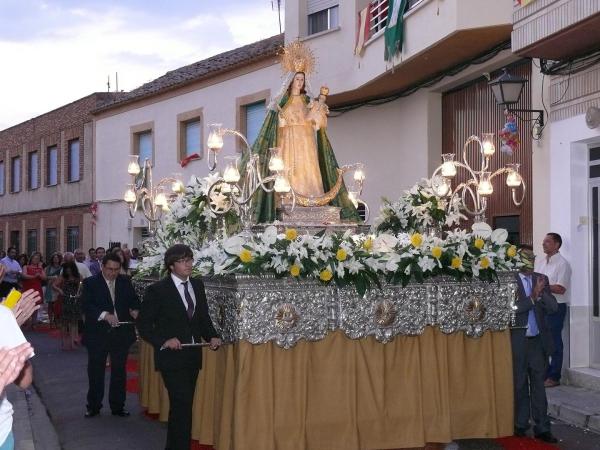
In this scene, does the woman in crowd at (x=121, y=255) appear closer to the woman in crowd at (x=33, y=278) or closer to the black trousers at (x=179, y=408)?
the black trousers at (x=179, y=408)

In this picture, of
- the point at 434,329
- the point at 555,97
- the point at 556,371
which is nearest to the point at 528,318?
A: the point at 434,329

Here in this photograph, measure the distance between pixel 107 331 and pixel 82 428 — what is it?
1.03 meters

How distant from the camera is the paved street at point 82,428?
7.73 m

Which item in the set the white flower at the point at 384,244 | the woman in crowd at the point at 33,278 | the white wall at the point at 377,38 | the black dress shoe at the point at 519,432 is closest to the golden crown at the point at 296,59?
the white wall at the point at 377,38

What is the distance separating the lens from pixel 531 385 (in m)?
7.70

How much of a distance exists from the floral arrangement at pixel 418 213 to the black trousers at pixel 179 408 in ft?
15.2

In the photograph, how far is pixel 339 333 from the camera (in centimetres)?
691

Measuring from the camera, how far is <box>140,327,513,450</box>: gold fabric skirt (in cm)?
660

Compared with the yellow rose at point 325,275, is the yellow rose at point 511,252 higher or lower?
higher

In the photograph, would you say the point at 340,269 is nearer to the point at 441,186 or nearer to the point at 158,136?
the point at 441,186

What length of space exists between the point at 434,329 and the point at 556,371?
12.2ft

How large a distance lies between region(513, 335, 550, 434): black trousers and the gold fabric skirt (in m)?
0.21

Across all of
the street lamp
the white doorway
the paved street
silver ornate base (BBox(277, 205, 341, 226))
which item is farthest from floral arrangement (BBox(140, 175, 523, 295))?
the street lamp

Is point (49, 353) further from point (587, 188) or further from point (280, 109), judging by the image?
point (587, 188)
